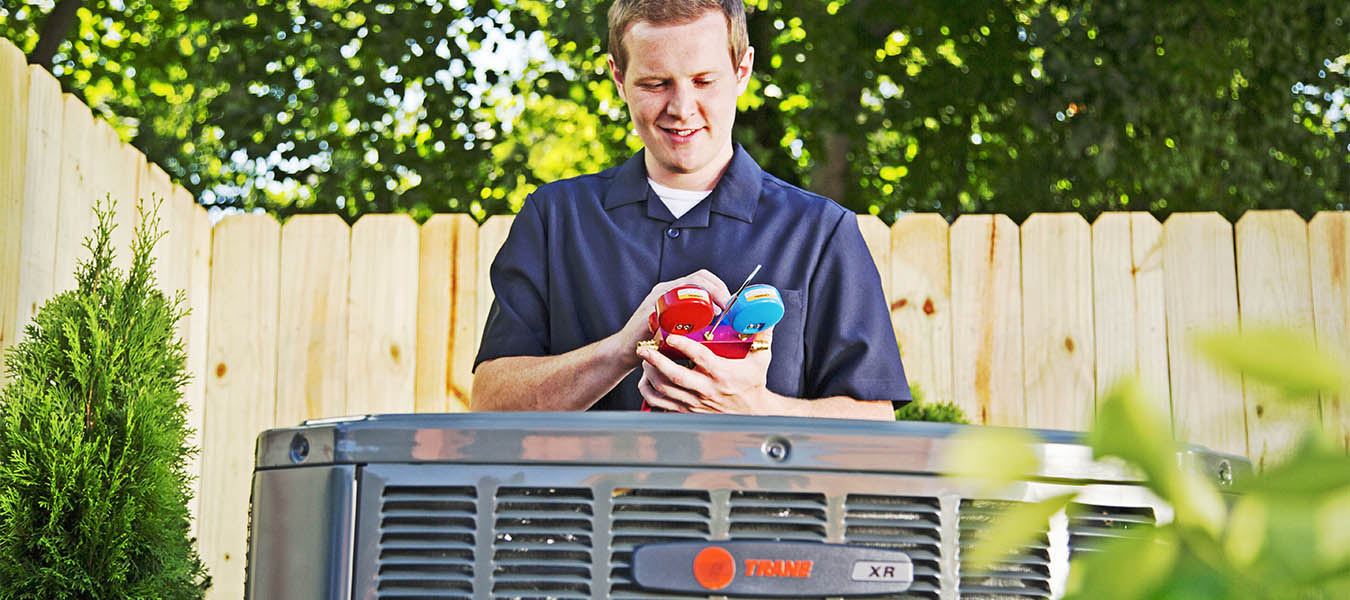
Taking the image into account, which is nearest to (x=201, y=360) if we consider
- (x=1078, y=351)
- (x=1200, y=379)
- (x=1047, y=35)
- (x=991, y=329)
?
(x=991, y=329)

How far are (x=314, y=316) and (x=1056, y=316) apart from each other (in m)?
2.40

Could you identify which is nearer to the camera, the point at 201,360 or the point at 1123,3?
the point at 201,360

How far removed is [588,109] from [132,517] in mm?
5004

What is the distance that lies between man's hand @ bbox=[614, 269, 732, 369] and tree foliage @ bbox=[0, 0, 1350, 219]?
4.68m

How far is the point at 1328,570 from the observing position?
26 centimetres

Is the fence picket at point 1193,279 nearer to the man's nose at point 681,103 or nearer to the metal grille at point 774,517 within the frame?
the man's nose at point 681,103

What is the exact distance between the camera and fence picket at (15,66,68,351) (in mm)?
2988

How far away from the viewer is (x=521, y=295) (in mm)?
1952

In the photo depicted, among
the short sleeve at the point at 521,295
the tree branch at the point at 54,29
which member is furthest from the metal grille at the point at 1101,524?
the tree branch at the point at 54,29

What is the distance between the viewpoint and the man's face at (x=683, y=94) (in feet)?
6.19

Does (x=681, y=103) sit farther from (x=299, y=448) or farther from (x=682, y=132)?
(x=299, y=448)

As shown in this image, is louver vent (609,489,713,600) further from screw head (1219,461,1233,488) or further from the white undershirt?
the white undershirt

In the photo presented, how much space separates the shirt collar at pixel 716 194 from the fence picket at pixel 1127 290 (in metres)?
2.47

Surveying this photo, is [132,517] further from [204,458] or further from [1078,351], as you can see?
[1078,351]
